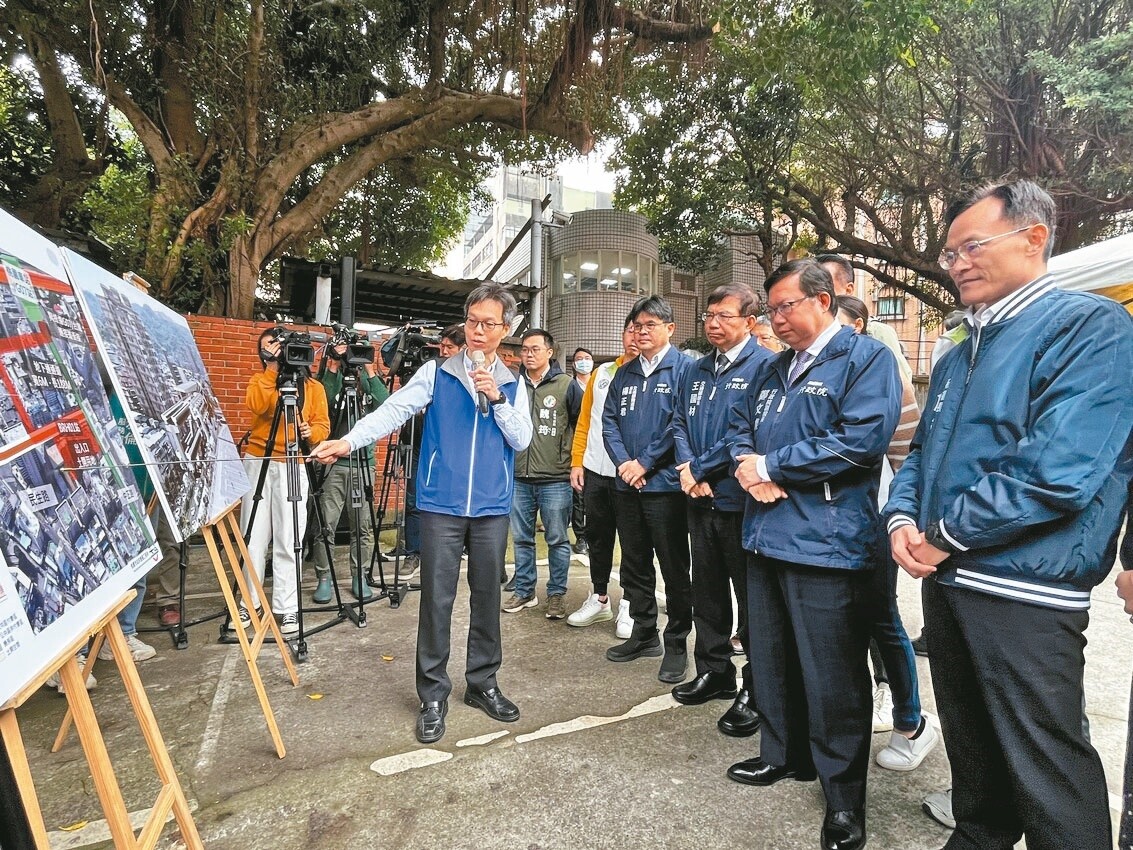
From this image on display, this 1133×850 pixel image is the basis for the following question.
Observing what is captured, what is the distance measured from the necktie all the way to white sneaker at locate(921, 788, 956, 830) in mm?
1463

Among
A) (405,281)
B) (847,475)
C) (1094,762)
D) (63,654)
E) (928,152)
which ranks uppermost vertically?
(928,152)

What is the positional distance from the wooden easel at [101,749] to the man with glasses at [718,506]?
2045 millimetres

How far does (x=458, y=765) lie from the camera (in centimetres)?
223

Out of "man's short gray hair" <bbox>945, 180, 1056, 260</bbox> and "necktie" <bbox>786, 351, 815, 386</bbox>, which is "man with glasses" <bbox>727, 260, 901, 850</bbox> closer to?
"necktie" <bbox>786, 351, 815, 386</bbox>

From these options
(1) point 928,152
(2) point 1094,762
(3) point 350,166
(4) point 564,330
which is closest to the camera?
(2) point 1094,762

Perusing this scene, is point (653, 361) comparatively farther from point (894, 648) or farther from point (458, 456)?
point (894, 648)

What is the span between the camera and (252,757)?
2.30 metres

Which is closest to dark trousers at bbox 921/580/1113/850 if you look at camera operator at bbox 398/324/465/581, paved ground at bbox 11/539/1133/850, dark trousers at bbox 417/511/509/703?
paved ground at bbox 11/539/1133/850

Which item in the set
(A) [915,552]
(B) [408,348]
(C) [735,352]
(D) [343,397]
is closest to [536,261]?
(B) [408,348]

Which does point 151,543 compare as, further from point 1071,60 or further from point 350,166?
point 1071,60

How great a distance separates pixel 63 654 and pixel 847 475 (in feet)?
6.88

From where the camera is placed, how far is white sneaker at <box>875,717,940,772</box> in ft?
7.32

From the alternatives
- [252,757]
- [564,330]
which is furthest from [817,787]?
[564,330]

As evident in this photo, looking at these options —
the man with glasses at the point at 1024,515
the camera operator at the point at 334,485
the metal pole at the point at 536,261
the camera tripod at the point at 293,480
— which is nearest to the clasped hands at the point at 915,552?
the man with glasses at the point at 1024,515
